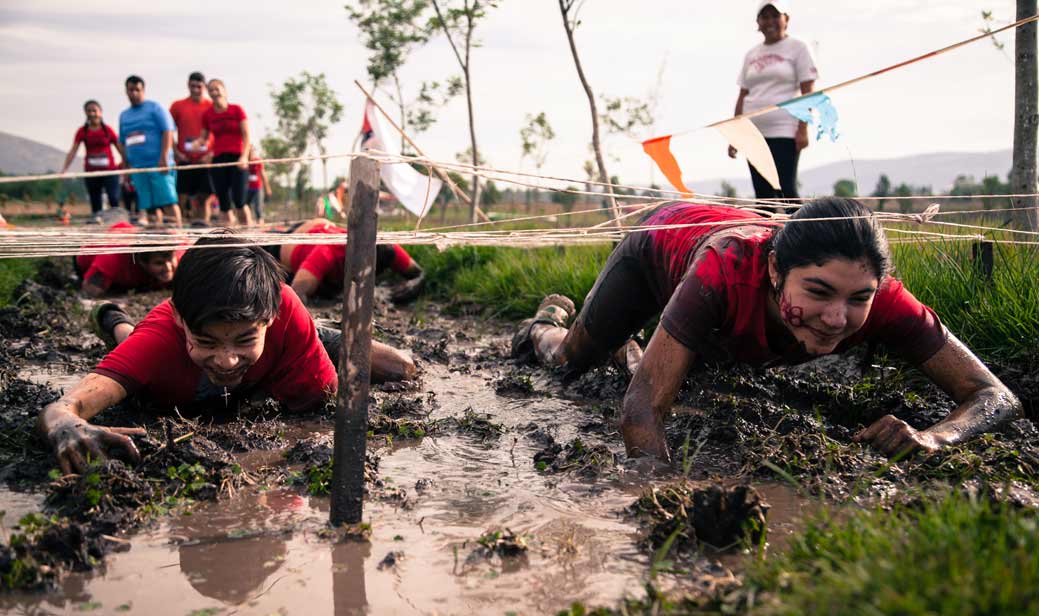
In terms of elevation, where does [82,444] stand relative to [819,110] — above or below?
below

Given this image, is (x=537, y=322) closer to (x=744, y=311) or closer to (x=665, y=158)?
(x=665, y=158)

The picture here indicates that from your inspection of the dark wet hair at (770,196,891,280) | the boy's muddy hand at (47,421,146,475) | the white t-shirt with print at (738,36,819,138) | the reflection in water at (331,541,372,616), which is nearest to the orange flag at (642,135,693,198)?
the dark wet hair at (770,196,891,280)

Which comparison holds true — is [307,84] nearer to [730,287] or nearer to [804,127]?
[804,127]

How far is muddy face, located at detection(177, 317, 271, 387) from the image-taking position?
3115 mm

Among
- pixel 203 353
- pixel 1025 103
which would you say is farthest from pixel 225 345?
pixel 1025 103

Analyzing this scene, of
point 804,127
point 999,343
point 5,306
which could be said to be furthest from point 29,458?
point 804,127

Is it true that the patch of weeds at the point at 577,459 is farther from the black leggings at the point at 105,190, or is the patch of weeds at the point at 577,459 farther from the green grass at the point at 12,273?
the black leggings at the point at 105,190

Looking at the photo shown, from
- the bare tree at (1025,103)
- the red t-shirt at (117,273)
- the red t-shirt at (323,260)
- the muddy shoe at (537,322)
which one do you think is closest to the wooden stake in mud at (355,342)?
the muddy shoe at (537,322)

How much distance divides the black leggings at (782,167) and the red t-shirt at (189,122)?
6.95m

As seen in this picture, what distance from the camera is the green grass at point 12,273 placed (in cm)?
671

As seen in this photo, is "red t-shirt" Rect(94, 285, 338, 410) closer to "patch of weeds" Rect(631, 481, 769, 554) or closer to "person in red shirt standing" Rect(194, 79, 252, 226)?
"patch of weeds" Rect(631, 481, 769, 554)

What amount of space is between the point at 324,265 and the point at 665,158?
3588 millimetres

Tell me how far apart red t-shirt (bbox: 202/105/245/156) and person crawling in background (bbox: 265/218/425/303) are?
9.29ft

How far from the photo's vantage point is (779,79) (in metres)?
6.46
